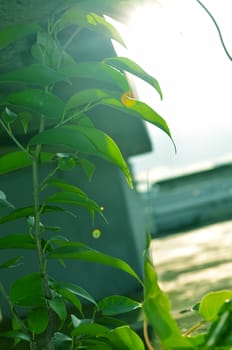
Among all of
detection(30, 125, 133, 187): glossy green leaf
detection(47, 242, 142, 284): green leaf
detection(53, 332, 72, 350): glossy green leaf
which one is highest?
detection(30, 125, 133, 187): glossy green leaf

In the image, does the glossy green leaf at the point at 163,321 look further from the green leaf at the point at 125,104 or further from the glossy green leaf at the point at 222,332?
the green leaf at the point at 125,104

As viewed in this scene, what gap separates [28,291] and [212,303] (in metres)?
0.42

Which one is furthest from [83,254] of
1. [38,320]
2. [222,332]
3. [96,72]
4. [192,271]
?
[192,271]

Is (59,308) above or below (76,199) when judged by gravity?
below

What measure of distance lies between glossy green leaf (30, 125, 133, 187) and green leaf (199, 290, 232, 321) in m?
0.28

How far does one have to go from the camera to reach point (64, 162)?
3.93 ft

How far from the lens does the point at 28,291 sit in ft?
3.72

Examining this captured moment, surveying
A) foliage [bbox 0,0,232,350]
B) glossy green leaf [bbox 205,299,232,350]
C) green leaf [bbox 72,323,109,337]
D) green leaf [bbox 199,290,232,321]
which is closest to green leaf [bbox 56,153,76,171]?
foliage [bbox 0,0,232,350]

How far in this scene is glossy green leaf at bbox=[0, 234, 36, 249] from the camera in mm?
1127

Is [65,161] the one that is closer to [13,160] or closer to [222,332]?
[13,160]

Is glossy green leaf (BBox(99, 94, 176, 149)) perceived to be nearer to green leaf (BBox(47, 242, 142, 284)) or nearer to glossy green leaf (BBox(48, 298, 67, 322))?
green leaf (BBox(47, 242, 142, 284))

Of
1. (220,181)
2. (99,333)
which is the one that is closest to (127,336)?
(99,333)

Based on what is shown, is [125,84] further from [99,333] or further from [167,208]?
[167,208]

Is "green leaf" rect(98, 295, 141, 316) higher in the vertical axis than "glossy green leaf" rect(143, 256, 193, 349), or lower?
lower
